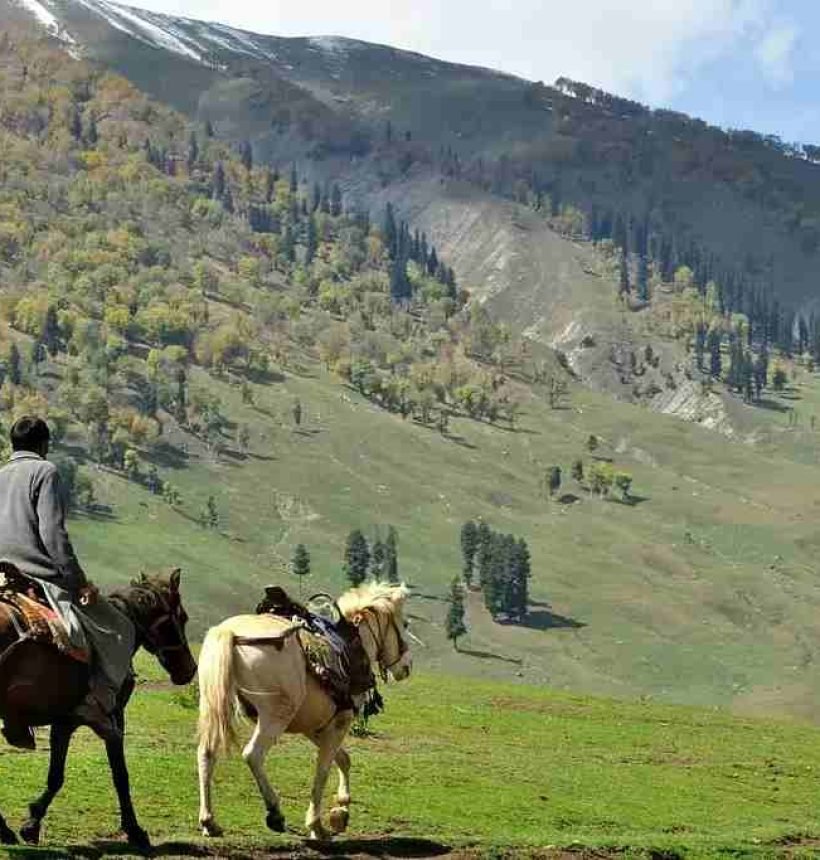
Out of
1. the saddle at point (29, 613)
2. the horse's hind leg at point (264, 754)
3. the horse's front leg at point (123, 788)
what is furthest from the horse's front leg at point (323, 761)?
the saddle at point (29, 613)

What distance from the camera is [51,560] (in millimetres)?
20484

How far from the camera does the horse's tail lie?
2331 centimetres

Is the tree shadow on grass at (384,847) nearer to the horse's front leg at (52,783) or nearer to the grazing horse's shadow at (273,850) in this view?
the grazing horse's shadow at (273,850)

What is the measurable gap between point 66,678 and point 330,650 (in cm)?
585

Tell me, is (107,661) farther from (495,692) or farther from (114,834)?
(495,692)

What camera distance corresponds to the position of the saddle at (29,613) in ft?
66.1

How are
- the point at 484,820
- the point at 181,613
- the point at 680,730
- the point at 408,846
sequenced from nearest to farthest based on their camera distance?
the point at 181,613 < the point at 408,846 < the point at 484,820 < the point at 680,730

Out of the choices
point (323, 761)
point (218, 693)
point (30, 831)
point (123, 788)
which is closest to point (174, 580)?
point (218, 693)

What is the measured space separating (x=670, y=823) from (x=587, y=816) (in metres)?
2.33

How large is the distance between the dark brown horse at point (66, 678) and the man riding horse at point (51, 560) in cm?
28

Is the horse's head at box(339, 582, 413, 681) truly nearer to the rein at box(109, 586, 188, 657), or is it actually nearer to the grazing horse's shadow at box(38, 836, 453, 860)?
the grazing horse's shadow at box(38, 836, 453, 860)

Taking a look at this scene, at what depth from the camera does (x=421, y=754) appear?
4475 cm

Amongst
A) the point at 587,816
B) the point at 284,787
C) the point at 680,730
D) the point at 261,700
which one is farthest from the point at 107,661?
the point at 680,730

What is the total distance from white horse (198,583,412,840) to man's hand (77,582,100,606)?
281cm
